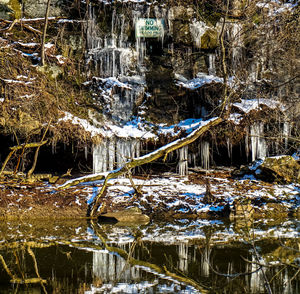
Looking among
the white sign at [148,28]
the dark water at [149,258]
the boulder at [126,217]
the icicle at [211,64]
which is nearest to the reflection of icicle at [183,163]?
the icicle at [211,64]

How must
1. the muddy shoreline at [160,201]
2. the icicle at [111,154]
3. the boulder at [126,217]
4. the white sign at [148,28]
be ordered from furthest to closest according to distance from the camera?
1. the white sign at [148,28]
2. the icicle at [111,154]
3. the muddy shoreline at [160,201]
4. the boulder at [126,217]

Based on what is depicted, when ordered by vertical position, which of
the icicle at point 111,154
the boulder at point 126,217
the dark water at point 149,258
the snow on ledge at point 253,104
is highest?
the snow on ledge at point 253,104

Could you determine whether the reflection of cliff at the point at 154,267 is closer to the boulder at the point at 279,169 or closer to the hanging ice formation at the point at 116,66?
the boulder at the point at 279,169

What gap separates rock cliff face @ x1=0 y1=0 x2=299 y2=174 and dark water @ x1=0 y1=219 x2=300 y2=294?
519 cm

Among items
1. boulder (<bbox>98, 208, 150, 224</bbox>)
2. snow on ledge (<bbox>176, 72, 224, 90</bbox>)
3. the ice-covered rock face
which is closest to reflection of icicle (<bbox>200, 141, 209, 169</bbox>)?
the ice-covered rock face

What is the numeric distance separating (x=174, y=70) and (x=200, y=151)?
3.07 m

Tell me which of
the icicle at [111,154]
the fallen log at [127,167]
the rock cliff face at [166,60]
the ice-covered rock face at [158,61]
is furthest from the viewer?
the ice-covered rock face at [158,61]

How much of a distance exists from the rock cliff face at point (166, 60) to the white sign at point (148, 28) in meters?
0.04

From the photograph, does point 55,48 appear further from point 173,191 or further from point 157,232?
point 157,232

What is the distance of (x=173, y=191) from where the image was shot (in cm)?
913

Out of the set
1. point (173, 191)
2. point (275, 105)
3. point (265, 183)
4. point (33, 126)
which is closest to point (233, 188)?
point (265, 183)

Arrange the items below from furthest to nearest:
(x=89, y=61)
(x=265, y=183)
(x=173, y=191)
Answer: (x=89, y=61) → (x=265, y=183) → (x=173, y=191)

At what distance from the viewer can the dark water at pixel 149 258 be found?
11.3 ft

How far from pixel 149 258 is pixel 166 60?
29.3 ft
